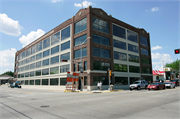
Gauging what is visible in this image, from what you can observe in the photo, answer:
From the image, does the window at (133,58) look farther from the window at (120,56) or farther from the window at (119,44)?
the window at (119,44)

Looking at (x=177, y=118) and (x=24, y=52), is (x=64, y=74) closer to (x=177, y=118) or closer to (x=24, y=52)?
(x=177, y=118)

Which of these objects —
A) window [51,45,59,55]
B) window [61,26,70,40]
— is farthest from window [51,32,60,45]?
window [61,26,70,40]

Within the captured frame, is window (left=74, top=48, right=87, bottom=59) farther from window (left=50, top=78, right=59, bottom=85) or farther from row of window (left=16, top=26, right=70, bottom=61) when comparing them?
window (left=50, top=78, right=59, bottom=85)

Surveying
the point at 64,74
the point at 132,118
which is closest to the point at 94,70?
the point at 64,74

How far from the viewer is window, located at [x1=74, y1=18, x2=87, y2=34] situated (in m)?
35.2

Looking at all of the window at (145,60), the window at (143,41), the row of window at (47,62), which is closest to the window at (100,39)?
the row of window at (47,62)

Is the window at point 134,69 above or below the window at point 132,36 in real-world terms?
below

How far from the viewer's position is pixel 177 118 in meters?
6.53

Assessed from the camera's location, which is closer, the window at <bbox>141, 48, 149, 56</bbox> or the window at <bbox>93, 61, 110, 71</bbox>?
the window at <bbox>93, 61, 110, 71</bbox>

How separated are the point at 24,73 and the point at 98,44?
49.7 metres

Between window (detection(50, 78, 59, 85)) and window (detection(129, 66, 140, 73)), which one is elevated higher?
window (detection(129, 66, 140, 73))

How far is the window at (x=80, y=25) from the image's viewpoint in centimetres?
3518

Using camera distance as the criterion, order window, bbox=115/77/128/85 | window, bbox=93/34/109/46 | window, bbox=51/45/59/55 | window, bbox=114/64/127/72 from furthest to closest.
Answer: window, bbox=51/45/59/55
window, bbox=114/64/127/72
window, bbox=115/77/128/85
window, bbox=93/34/109/46

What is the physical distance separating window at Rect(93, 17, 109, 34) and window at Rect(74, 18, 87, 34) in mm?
2578
